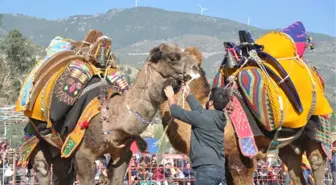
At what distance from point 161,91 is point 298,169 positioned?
345cm

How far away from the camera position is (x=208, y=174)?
5.50m

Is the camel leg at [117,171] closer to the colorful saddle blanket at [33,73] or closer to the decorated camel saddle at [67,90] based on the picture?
the decorated camel saddle at [67,90]

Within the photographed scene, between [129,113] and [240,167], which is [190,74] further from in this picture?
[240,167]

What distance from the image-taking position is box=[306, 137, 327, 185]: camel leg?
8.19 metres

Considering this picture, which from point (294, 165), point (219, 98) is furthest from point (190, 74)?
point (294, 165)

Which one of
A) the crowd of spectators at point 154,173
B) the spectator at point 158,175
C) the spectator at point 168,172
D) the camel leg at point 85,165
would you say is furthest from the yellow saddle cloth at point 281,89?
the spectator at point 168,172

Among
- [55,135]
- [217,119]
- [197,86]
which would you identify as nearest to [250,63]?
[197,86]

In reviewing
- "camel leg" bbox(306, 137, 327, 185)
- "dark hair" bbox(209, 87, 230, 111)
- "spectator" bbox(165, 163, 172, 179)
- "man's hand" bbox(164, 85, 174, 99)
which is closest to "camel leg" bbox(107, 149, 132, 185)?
"man's hand" bbox(164, 85, 174, 99)

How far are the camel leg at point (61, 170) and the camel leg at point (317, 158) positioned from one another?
3.37 meters

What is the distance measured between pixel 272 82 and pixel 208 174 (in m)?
2.16

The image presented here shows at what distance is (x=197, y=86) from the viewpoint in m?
6.97

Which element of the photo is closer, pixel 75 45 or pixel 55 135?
pixel 55 135

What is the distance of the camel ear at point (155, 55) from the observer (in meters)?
6.13

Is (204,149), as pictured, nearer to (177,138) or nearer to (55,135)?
(177,138)
